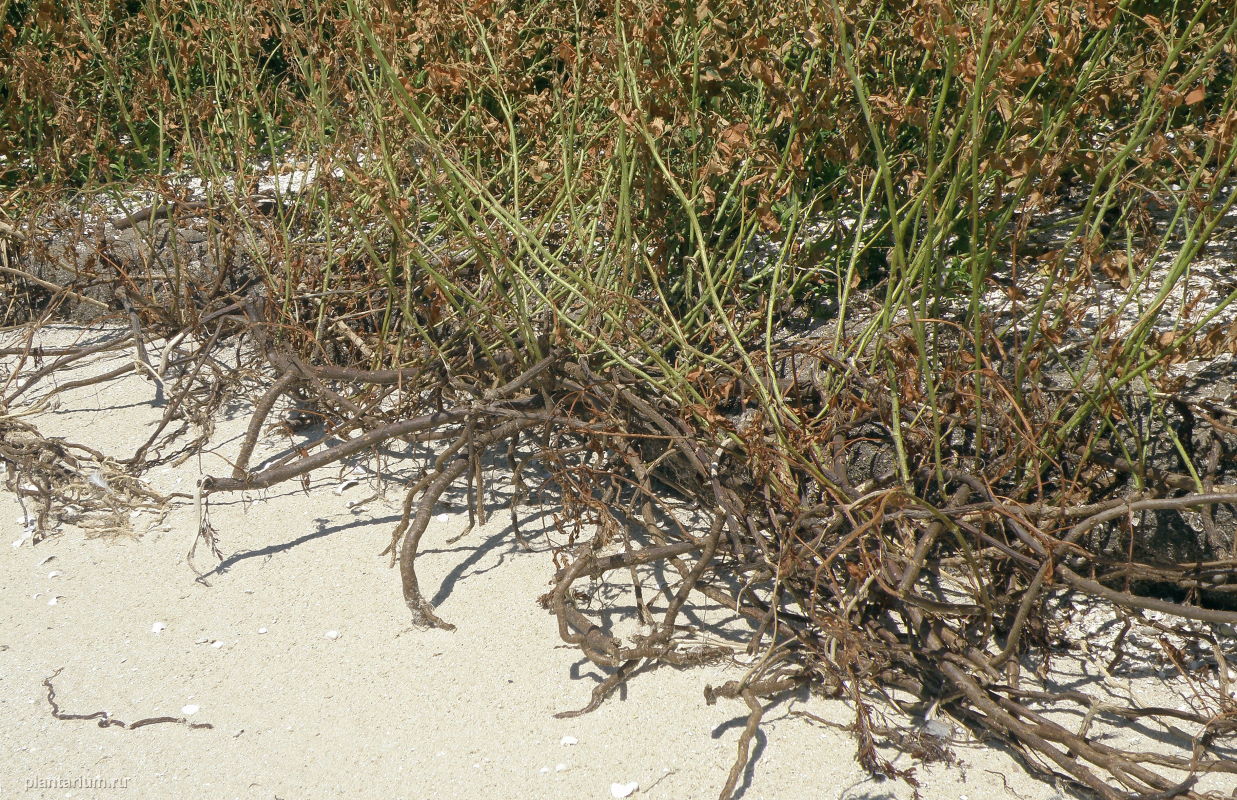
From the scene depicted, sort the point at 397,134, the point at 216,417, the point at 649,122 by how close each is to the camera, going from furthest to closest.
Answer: the point at 216,417 < the point at 397,134 < the point at 649,122

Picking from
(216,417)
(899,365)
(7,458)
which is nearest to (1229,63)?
(899,365)

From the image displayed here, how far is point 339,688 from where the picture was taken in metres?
2.49

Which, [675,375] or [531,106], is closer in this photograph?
[675,375]

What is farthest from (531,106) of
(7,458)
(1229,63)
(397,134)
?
(1229,63)

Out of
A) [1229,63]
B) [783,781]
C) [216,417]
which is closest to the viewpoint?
[783,781]

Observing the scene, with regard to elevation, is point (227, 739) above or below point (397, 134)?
below

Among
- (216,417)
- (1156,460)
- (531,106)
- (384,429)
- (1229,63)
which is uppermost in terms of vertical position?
(1229,63)

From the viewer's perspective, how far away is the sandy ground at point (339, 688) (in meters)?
2.23

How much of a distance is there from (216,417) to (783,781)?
242cm

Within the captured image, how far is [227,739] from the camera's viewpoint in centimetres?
235

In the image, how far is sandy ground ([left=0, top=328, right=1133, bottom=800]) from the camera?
2.23m

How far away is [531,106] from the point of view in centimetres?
333

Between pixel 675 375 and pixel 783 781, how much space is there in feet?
3.05

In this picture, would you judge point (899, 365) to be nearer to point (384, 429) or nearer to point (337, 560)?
point (384, 429)
